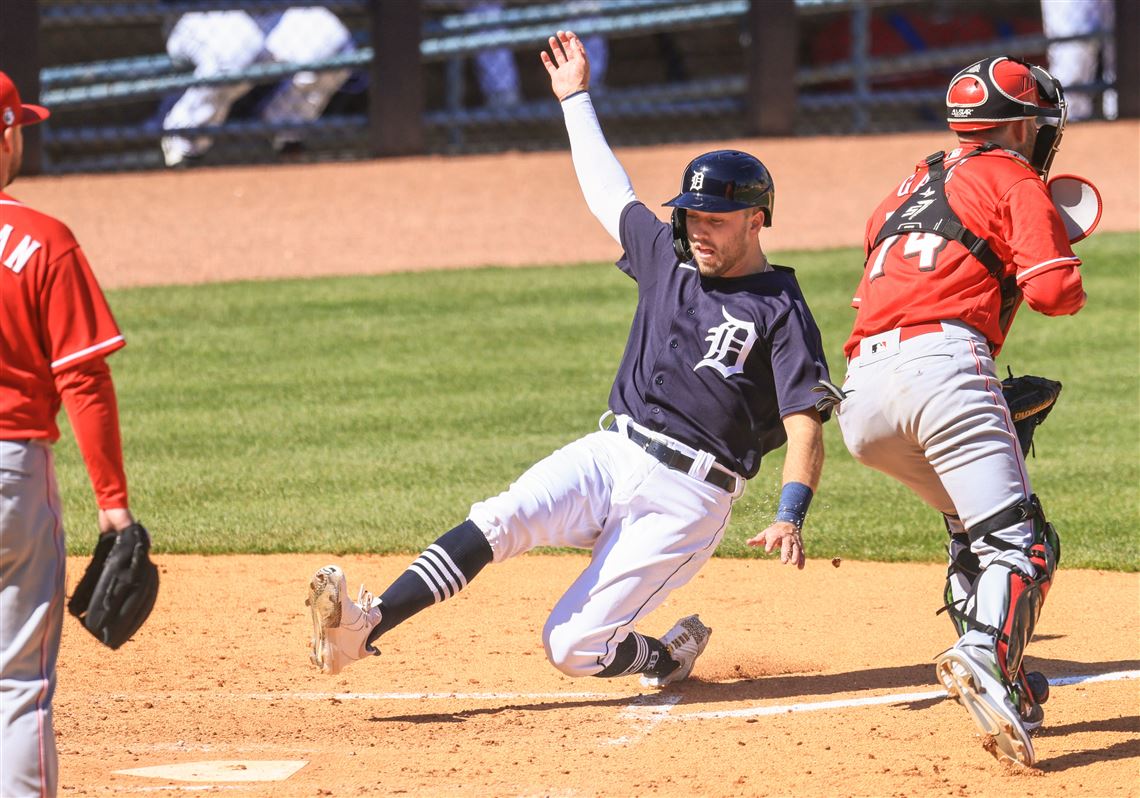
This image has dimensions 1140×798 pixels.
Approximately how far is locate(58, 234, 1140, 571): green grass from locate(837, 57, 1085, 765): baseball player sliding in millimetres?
2316

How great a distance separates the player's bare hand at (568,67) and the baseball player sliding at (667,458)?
630 millimetres

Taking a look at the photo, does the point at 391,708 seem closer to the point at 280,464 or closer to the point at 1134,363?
the point at 280,464

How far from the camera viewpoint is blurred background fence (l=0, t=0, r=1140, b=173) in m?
13.3

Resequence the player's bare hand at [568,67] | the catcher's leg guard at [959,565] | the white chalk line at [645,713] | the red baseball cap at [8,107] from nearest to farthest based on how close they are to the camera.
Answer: the red baseball cap at [8,107]
the white chalk line at [645,713]
the catcher's leg guard at [959,565]
the player's bare hand at [568,67]

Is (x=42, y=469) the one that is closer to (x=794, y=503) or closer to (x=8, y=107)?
(x=8, y=107)

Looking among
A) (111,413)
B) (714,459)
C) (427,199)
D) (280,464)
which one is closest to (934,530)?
(714,459)

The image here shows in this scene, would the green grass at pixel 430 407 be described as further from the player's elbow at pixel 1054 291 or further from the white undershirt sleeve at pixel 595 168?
the player's elbow at pixel 1054 291

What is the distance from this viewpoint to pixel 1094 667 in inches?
199

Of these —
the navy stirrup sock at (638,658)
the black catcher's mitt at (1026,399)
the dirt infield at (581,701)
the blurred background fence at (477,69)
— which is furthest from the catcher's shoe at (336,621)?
the blurred background fence at (477,69)

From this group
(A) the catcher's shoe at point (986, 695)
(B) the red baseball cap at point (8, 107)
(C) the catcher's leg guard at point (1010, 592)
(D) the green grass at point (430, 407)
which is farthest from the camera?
(D) the green grass at point (430, 407)

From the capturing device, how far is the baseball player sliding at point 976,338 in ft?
13.1

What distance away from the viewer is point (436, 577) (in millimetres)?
4484

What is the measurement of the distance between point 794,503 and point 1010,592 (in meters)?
0.58

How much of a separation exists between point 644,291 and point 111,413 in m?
1.90
